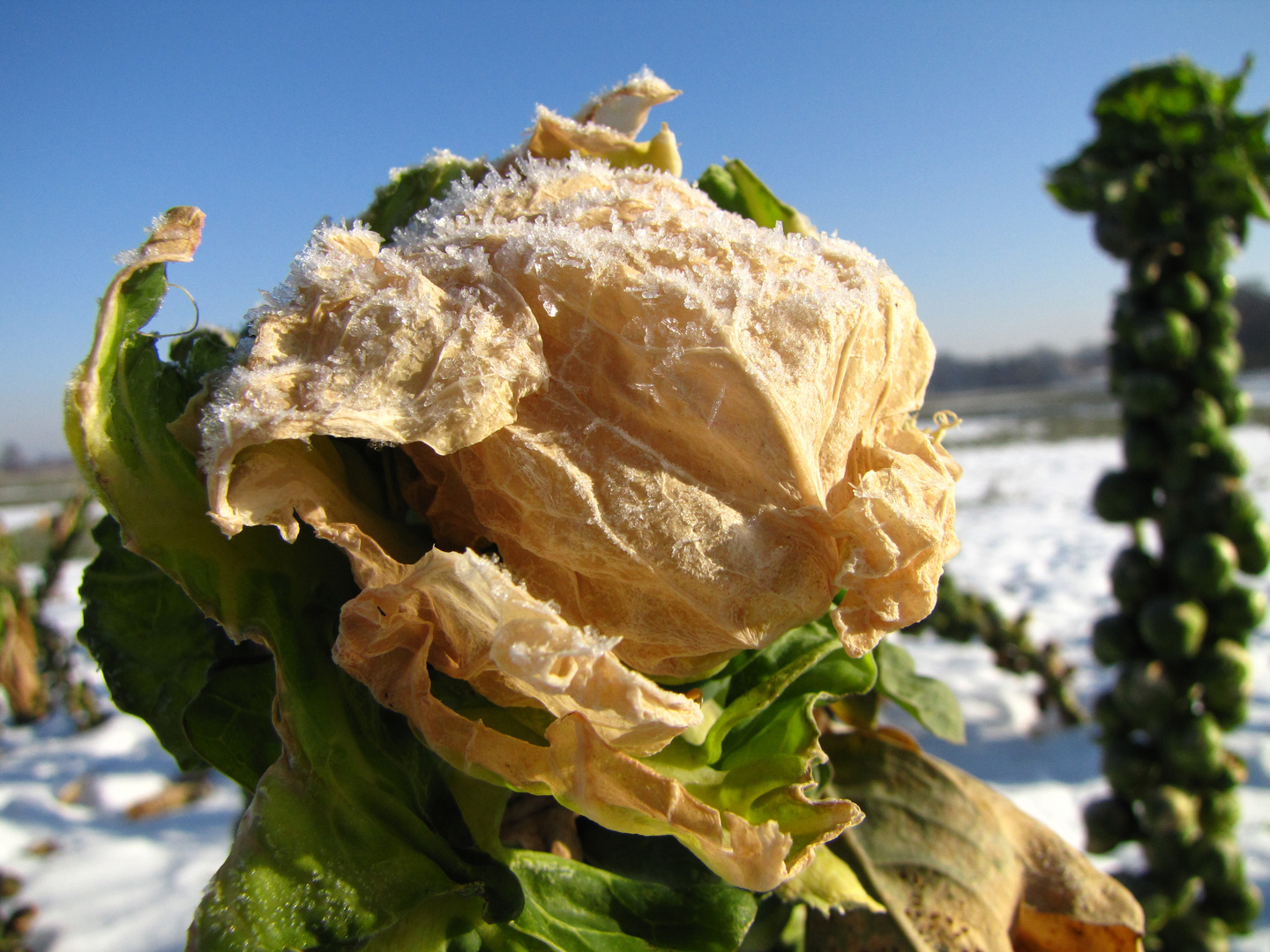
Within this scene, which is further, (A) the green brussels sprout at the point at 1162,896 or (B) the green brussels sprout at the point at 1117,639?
(B) the green brussels sprout at the point at 1117,639

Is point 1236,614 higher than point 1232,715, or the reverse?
point 1236,614

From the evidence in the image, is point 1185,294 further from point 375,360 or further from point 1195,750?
point 375,360

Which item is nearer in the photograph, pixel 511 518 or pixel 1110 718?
pixel 511 518

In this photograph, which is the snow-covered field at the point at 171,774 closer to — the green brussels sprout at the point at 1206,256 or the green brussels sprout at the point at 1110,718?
the green brussels sprout at the point at 1110,718

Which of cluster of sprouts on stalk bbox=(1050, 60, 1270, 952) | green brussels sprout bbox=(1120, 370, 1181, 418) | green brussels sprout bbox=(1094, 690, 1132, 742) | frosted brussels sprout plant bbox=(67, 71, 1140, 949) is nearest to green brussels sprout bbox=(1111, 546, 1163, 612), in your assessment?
cluster of sprouts on stalk bbox=(1050, 60, 1270, 952)

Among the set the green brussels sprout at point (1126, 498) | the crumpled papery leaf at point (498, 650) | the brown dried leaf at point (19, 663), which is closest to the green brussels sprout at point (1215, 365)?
the green brussels sprout at point (1126, 498)

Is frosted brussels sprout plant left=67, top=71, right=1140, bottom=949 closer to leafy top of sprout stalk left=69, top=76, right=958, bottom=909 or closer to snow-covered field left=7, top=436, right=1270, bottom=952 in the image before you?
leafy top of sprout stalk left=69, top=76, right=958, bottom=909

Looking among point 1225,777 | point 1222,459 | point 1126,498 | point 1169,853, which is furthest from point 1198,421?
point 1169,853
